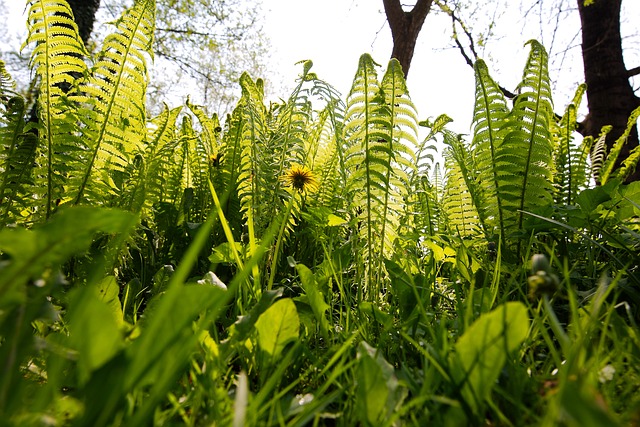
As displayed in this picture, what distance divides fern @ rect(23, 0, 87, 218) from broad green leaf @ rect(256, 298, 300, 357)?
0.87m

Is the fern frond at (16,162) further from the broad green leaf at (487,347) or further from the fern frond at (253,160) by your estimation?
the broad green leaf at (487,347)

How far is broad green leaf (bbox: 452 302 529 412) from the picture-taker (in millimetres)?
505

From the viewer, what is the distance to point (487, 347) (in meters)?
0.52

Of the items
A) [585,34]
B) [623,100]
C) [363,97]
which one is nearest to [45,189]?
[363,97]

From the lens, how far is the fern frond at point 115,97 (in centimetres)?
133

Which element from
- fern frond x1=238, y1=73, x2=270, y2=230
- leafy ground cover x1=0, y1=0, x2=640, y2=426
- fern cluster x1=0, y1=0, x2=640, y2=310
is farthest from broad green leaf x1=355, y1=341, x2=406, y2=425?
fern frond x1=238, y1=73, x2=270, y2=230

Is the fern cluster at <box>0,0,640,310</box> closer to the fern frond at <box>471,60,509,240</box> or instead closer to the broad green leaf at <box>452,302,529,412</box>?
the fern frond at <box>471,60,509,240</box>

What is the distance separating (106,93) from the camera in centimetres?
137

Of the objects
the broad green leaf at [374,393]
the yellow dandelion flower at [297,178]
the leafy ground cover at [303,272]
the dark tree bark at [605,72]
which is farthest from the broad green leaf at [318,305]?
the dark tree bark at [605,72]

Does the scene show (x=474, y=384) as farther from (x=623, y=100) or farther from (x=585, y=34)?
(x=585, y=34)

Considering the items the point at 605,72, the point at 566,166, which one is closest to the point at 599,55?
the point at 605,72

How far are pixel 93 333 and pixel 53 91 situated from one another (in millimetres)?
1167

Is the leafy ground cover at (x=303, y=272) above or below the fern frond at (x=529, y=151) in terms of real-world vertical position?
below

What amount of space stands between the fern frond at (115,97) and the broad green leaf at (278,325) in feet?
2.91
